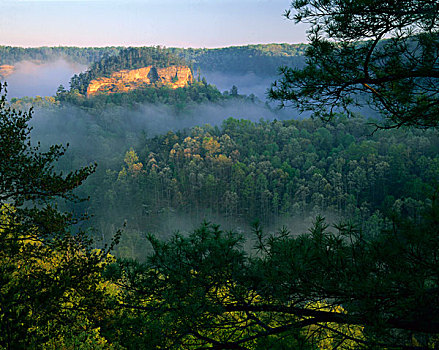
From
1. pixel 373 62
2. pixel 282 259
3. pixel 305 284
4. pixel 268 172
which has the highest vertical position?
pixel 373 62

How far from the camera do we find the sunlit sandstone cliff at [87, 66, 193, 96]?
413ft

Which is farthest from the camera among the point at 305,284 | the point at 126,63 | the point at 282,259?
the point at 126,63

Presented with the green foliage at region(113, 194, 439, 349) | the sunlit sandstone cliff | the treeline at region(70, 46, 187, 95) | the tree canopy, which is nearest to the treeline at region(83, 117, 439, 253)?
the tree canopy

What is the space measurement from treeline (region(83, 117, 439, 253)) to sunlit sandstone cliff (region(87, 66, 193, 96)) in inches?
2089

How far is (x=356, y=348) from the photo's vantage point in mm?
2775

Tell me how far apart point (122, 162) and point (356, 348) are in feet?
277

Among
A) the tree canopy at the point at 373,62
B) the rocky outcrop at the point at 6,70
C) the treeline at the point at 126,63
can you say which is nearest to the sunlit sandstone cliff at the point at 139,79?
the treeline at the point at 126,63

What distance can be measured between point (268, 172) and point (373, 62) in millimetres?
60532

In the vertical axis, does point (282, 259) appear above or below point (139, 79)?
below

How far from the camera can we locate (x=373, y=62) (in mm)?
4074

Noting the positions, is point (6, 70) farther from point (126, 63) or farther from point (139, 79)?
point (139, 79)

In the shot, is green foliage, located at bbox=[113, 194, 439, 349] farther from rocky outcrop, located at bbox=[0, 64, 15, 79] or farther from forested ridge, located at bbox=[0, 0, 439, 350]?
rocky outcrop, located at bbox=[0, 64, 15, 79]

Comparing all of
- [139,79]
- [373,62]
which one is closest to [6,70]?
[139,79]

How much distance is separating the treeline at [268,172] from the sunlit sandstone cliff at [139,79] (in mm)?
53072
